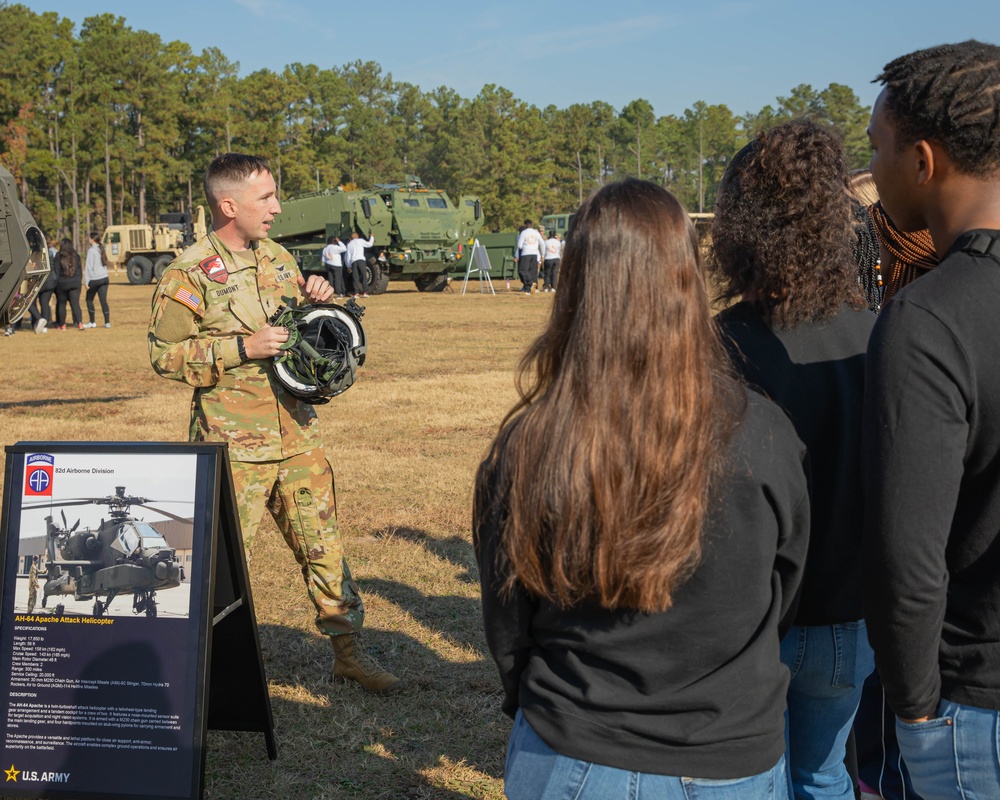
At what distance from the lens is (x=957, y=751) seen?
173cm

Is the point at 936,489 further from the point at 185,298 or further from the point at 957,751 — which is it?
the point at 185,298

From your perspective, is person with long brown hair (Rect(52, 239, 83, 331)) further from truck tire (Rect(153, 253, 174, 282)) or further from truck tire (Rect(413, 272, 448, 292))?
truck tire (Rect(153, 253, 174, 282))

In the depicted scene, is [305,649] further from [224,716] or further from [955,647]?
[955,647]

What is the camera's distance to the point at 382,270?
103 ft

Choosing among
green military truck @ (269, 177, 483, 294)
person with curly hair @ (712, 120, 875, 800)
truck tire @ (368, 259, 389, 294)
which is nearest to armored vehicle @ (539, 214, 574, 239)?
green military truck @ (269, 177, 483, 294)

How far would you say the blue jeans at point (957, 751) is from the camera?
1.70 metres

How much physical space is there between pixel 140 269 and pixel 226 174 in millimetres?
37106

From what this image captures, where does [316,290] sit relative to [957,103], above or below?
below

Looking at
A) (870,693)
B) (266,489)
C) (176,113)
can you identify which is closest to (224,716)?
(266,489)

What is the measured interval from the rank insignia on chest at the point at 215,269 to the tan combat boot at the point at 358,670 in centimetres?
160

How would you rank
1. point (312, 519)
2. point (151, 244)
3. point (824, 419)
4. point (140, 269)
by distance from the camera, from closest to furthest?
1. point (824, 419)
2. point (312, 519)
3. point (140, 269)
4. point (151, 244)

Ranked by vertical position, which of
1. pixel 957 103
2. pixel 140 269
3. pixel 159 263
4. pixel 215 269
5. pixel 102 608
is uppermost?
pixel 159 263

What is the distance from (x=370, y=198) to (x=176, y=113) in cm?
4454

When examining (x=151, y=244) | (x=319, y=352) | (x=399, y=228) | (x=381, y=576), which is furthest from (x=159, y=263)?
(x=319, y=352)
